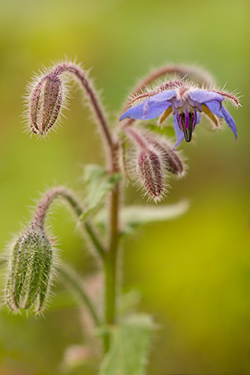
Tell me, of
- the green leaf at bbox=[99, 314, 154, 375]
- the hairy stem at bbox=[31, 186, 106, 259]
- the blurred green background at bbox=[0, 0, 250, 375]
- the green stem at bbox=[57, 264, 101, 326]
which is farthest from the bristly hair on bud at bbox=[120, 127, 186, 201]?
the green leaf at bbox=[99, 314, 154, 375]

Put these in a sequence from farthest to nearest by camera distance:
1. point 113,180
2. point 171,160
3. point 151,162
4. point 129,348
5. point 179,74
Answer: point 179,74 < point 129,348 < point 113,180 < point 171,160 < point 151,162

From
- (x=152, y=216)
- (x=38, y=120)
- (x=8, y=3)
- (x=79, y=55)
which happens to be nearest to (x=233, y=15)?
(x=79, y=55)

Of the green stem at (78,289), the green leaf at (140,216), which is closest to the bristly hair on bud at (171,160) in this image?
the green leaf at (140,216)

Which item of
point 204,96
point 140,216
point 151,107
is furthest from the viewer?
point 140,216

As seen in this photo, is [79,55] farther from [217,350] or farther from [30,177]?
[217,350]

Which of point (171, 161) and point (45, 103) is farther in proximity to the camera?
point (171, 161)

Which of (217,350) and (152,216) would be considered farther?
(217,350)

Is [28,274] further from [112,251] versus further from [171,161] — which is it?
[171,161]

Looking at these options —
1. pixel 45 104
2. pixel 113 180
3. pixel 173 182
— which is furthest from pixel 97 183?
pixel 173 182

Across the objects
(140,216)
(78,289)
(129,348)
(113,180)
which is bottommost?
(129,348)
